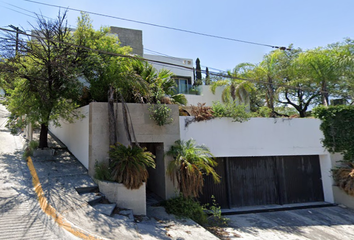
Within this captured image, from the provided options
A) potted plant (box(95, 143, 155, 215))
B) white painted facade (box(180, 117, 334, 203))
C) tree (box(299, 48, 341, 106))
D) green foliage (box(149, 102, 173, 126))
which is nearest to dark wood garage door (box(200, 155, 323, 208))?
white painted facade (box(180, 117, 334, 203))

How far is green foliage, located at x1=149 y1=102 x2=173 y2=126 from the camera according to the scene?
920 cm

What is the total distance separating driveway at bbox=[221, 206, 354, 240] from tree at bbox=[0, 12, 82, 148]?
7404 millimetres

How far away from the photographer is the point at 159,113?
916 cm

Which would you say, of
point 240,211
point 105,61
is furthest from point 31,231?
point 240,211

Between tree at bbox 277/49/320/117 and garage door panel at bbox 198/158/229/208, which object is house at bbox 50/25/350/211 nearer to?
garage door panel at bbox 198/158/229/208

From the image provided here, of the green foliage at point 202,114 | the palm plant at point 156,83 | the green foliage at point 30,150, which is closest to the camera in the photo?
the palm plant at point 156,83

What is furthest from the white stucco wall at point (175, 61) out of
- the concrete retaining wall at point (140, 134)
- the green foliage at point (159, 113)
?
the green foliage at point (159, 113)

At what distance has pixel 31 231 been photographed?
5258 mm

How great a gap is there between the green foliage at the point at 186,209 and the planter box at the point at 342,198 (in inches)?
296

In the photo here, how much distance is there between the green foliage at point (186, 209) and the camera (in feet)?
27.1

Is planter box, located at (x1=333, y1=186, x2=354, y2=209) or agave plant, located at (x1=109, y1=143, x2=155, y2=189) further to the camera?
planter box, located at (x1=333, y1=186, x2=354, y2=209)

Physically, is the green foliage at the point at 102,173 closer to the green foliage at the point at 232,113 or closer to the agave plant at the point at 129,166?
the agave plant at the point at 129,166

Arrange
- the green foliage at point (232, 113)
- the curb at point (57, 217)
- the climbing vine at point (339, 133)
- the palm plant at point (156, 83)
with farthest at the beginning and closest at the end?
the climbing vine at point (339, 133)
the green foliage at point (232, 113)
the palm plant at point (156, 83)
the curb at point (57, 217)

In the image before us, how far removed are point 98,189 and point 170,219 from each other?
2.45 metres
